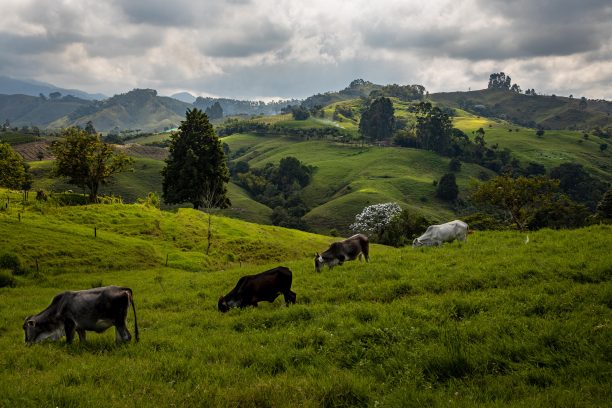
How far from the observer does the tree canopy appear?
63.2m

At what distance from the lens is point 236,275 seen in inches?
989

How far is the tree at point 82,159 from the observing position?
54.6 m

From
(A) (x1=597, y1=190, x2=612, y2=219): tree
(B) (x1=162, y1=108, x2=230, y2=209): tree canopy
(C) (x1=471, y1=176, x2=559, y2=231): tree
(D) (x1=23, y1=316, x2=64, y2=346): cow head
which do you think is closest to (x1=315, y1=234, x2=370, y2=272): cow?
(D) (x1=23, y1=316, x2=64, y2=346): cow head

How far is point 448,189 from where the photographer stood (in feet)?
533

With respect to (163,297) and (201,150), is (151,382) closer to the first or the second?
(163,297)

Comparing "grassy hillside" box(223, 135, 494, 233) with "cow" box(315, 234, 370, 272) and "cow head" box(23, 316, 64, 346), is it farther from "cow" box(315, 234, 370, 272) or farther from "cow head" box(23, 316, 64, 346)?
"cow head" box(23, 316, 64, 346)

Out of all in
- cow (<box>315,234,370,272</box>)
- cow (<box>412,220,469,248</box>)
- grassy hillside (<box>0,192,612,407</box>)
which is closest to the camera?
grassy hillside (<box>0,192,612,407</box>)

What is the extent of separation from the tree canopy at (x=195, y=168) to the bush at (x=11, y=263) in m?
31.9

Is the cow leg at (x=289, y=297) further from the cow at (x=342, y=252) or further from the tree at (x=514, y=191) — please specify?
the tree at (x=514, y=191)

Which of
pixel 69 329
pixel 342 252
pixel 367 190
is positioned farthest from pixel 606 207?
pixel 367 190

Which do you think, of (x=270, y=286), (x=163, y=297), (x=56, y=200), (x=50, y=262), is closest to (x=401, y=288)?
(x=270, y=286)

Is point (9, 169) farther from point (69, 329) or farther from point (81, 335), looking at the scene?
point (81, 335)

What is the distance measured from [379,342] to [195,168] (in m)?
56.6

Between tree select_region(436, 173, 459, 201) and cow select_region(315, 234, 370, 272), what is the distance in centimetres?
14929
